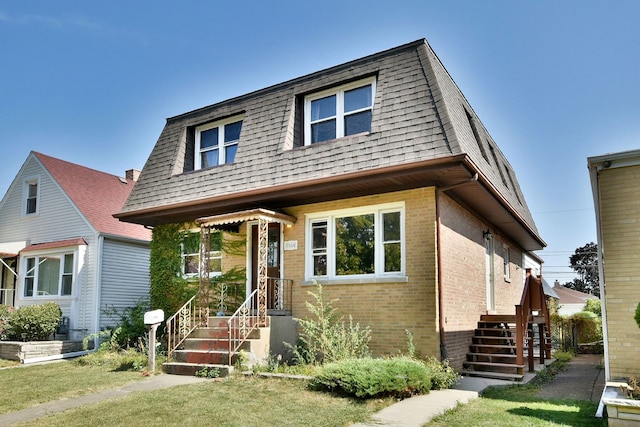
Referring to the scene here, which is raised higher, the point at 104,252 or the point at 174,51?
the point at 174,51

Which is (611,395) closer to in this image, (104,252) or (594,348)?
(594,348)

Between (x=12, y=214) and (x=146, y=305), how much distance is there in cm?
831

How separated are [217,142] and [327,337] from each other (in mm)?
6952

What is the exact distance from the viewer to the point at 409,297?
10.7 metres

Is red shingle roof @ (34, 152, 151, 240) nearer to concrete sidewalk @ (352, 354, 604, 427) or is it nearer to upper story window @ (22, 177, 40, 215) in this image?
upper story window @ (22, 177, 40, 215)

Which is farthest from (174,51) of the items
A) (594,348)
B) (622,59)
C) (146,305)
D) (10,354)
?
(594,348)

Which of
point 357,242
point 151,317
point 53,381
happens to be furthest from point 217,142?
point 53,381

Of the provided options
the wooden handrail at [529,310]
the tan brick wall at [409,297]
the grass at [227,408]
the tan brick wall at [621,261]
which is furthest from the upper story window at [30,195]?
the tan brick wall at [621,261]

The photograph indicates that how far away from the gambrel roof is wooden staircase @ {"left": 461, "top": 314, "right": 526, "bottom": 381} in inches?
117

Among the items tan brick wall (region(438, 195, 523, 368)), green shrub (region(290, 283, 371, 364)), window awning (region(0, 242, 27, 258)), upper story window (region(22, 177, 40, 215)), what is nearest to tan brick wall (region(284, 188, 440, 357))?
green shrub (region(290, 283, 371, 364))

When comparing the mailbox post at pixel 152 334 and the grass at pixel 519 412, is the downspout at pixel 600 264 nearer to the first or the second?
the grass at pixel 519 412

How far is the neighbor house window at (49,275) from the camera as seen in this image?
17.8 metres

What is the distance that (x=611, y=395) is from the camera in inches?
267

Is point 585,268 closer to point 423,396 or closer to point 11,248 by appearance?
point 11,248
